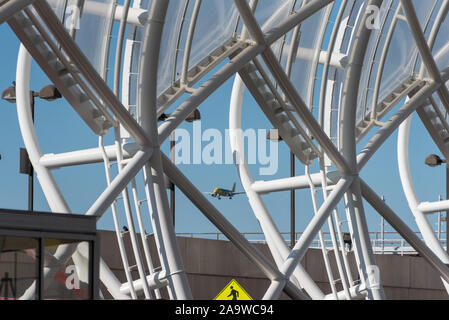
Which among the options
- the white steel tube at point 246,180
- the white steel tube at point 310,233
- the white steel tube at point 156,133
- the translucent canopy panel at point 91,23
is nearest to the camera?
the white steel tube at point 156,133

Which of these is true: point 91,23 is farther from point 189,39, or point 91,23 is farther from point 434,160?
point 434,160

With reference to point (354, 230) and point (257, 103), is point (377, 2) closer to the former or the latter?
point (257, 103)

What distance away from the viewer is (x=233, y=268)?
2878 centimetres

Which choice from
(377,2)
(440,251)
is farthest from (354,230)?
(440,251)

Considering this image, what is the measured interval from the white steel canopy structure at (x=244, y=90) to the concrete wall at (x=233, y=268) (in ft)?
2.92

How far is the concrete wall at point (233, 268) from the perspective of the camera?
26.3 metres

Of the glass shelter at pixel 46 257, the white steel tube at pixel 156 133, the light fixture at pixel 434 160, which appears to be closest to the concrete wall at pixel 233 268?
the white steel tube at pixel 156 133

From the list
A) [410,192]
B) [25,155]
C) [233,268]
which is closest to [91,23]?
[25,155]

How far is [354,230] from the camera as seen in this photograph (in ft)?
84.5

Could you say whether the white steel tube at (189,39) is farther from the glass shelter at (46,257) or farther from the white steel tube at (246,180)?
the glass shelter at (46,257)

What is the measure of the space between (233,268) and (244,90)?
20.7 feet

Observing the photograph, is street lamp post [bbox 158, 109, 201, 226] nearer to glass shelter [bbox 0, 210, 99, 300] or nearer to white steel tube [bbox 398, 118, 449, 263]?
white steel tube [bbox 398, 118, 449, 263]

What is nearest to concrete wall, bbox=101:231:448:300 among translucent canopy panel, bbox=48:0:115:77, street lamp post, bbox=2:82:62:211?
street lamp post, bbox=2:82:62:211
